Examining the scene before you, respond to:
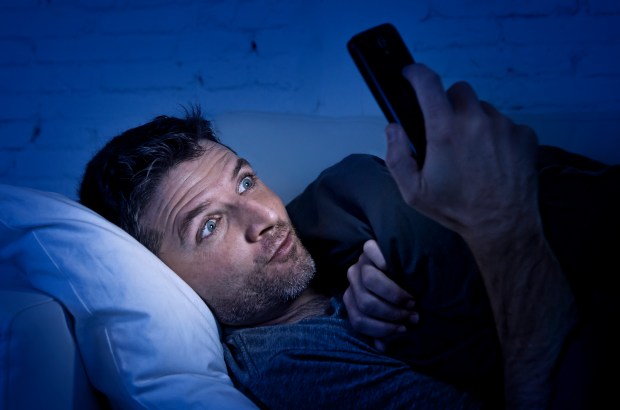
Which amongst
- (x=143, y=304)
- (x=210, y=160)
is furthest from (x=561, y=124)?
(x=143, y=304)

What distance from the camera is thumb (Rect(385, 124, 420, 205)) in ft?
1.64

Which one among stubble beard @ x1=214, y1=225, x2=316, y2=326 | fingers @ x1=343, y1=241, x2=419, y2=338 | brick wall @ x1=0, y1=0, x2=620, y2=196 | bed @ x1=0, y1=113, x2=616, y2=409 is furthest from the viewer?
brick wall @ x1=0, y1=0, x2=620, y2=196

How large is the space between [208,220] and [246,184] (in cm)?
13

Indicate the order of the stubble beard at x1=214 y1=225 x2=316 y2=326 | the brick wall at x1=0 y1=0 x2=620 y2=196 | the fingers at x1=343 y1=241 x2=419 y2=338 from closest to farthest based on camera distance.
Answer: the fingers at x1=343 y1=241 x2=419 y2=338 < the stubble beard at x1=214 y1=225 x2=316 y2=326 < the brick wall at x1=0 y1=0 x2=620 y2=196

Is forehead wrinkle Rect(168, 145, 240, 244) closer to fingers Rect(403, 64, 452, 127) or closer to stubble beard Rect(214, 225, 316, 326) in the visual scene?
stubble beard Rect(214, 225, 316, 326)

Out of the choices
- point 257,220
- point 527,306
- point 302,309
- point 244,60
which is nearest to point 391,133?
point 527,306

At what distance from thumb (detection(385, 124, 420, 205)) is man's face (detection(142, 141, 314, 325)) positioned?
45cm

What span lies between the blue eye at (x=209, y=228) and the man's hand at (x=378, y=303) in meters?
0.33

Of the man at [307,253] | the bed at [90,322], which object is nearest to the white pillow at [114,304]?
the bed at [90,322]

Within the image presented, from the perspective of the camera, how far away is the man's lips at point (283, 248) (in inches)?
35.8

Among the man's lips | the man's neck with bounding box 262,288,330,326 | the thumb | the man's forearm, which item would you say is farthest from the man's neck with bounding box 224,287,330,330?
the thumb

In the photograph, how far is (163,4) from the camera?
130 centimetres

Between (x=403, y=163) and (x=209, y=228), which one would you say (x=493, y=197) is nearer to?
(x=403, y=163)

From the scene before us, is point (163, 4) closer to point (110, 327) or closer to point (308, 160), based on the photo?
point (308, 160)
